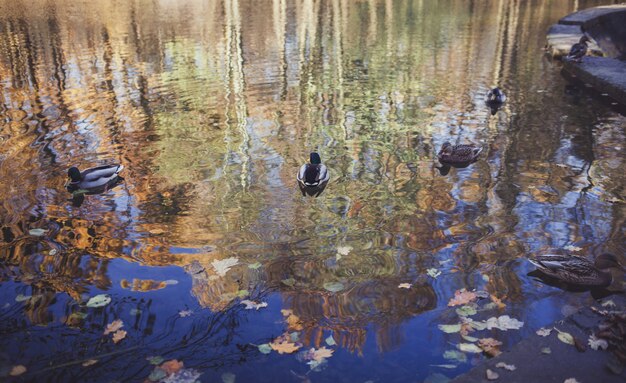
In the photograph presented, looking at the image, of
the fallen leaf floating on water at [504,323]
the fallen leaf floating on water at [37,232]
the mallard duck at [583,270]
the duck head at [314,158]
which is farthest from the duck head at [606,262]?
the fallen leaf floating on water at [37,232]

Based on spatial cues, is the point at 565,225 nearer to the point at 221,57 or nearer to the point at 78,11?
the point at 221,57

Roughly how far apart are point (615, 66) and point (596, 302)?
33.7 feet

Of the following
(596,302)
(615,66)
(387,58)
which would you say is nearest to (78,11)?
(387,58)

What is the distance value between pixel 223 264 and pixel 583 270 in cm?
331

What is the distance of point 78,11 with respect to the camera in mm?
30562

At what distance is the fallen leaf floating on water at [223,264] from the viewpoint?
17.1 feet

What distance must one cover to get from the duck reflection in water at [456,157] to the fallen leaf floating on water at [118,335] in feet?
16.3

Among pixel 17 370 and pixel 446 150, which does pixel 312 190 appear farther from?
pixel 17 370

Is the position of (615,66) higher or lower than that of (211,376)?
higher

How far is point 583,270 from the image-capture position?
15.4 feet

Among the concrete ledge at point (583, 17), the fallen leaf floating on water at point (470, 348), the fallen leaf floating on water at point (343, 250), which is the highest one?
the concrete ledge at point (583, 17)

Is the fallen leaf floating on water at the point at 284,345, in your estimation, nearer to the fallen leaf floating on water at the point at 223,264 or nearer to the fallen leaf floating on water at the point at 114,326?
the fallen leaf floating on water at the point at 223,264

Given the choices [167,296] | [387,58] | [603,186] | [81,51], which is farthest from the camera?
[81,51]

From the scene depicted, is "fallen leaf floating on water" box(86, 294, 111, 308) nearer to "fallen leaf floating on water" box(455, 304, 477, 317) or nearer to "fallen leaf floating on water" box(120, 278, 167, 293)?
"fallen leaf floating on water" box(120, 278, 167, 293)
